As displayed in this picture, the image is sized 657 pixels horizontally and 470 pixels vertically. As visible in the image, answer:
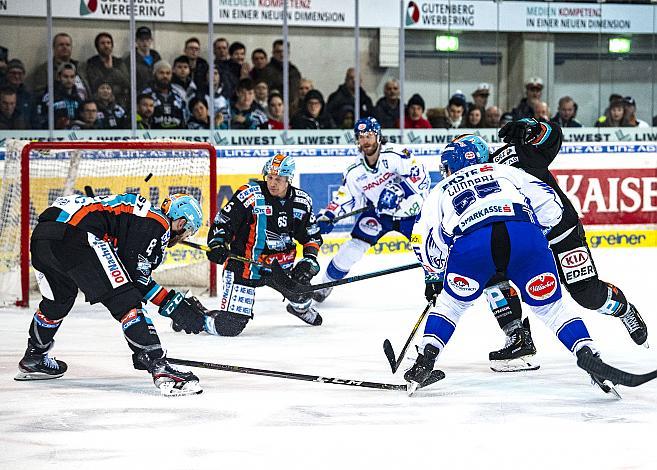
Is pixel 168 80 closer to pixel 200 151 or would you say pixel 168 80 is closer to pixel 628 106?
pixel 200 151

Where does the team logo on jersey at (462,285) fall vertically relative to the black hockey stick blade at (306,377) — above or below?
above

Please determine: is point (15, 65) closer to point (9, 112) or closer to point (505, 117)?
point (9, 112)

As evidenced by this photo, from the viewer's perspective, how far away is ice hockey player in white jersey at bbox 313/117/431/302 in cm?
655

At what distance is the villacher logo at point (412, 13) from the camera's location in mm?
8719

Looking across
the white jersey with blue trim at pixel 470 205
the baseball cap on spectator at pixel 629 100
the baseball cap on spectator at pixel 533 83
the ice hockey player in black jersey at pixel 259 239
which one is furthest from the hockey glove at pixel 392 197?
the baseball cap on spectator at pixel 629 100

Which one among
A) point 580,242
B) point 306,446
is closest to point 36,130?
point 580,242

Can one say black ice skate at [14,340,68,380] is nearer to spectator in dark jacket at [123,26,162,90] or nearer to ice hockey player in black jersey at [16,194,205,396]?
ice hockey player in black jersey at [16,194,205,396]

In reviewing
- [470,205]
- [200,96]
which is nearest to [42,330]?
[470,205]

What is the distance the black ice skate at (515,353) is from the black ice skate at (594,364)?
70 cm

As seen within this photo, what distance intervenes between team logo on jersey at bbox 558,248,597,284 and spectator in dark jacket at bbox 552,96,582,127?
4748 millimetres

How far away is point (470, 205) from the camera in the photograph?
397 centimetres

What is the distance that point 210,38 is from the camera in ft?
26.8

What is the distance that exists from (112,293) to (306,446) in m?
1.01

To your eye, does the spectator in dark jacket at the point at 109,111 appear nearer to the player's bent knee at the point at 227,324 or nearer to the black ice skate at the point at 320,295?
the black ice skate at the point at 320,295
